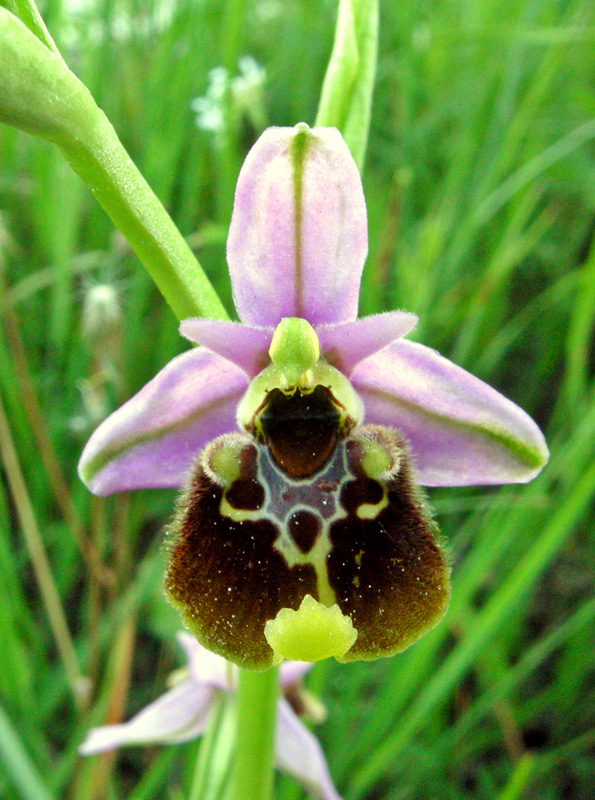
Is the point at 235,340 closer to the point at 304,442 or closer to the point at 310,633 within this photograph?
the point at 304,442

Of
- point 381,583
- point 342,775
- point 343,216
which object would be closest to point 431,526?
point 381,583

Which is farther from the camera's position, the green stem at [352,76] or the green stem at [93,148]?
the green stem at [352,76]

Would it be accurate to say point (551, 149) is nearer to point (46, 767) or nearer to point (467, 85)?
point (467, 85)

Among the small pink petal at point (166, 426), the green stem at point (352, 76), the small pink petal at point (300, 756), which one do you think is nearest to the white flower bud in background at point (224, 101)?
the green stem at point (352, 76)

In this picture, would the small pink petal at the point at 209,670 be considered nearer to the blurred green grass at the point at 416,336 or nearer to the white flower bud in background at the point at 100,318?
the blurred green grass at the point at 416,336

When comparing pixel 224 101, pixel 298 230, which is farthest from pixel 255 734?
pixel 224 101
